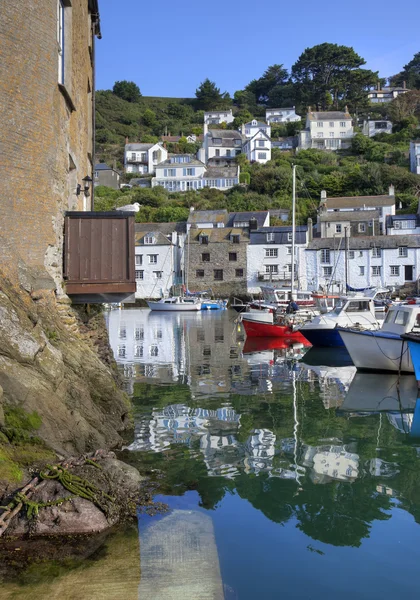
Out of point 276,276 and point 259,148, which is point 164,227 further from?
point 259,148

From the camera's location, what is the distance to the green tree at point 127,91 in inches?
6097

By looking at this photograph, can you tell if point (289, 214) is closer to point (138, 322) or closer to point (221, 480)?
point (138, 322)

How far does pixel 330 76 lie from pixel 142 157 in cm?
5193

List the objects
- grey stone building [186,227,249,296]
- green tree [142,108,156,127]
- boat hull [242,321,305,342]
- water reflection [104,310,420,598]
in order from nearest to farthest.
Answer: water reflection [104,310,420,598] < boat hull [242,321,305,342] < grey stone building [186,227,249,296] < green tree [142,108,156,127]

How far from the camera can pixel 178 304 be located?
60188mm

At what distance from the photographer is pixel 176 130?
127m

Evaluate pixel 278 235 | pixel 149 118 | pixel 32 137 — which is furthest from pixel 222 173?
pixel 32 137

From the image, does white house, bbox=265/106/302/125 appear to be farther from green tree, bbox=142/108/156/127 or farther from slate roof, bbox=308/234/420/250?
slate roof, bbox=308/234/420/250

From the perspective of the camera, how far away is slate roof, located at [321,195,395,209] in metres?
74.2

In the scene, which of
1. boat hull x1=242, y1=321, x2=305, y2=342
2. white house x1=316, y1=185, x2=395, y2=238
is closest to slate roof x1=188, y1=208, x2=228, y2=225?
white house x1=316, y1=185, x2=395, y2=238

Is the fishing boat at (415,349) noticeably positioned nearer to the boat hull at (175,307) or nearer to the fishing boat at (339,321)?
the fishing boat at (339,321)

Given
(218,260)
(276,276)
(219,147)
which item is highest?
(219,147)

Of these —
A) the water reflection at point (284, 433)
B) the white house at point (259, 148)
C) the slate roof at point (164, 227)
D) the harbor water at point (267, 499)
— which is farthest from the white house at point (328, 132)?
the harbor water at point (267, 499)

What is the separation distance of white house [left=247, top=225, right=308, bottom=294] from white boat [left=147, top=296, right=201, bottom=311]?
9.87m
